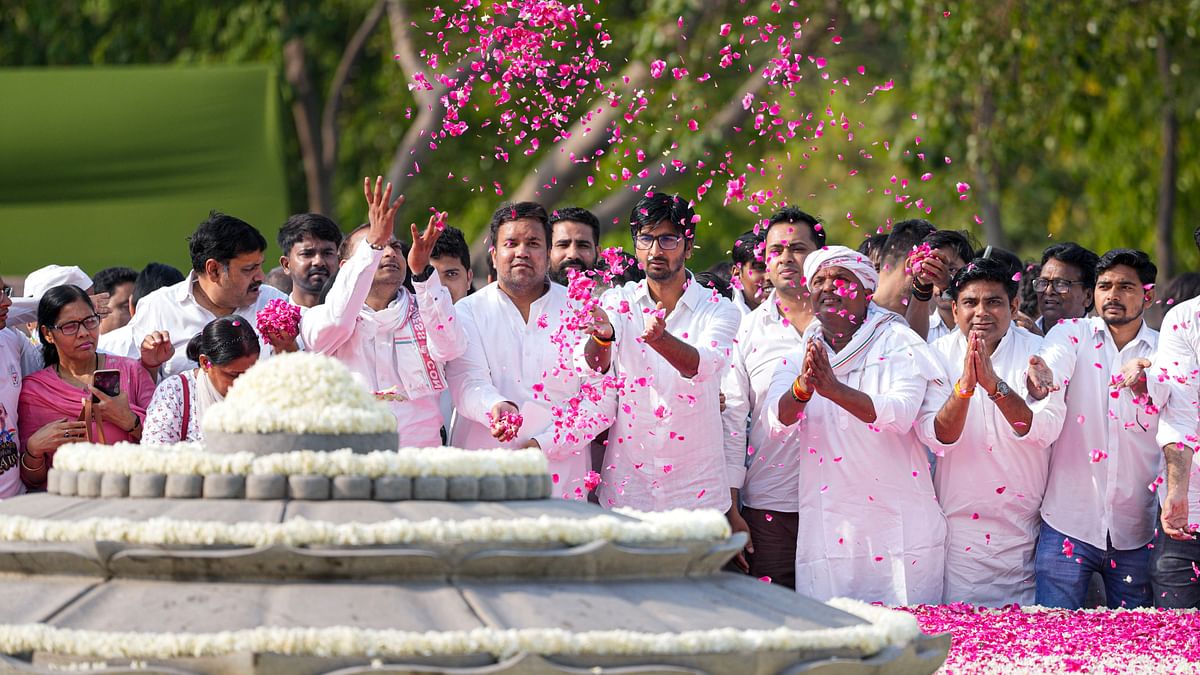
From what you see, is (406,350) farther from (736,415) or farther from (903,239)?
(903,239)

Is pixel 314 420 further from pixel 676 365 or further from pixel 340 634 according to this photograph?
pixel 676 365

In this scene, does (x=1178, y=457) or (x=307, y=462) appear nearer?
(x=307, y=462)

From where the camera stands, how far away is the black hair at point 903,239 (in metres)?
7.84

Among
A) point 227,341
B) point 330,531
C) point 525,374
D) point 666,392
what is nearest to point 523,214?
point 525,374

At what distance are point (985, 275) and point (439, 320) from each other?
7.62 ft

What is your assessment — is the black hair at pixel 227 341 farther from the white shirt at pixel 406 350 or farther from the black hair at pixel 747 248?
the black hair at pixel 747 248

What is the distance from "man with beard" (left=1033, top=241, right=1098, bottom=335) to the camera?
310 inches

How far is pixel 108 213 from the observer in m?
11.5

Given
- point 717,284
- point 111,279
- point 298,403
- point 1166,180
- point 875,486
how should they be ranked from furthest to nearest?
point 1166,180
point 111,279
point 717,284
point 875,486
point 298,403

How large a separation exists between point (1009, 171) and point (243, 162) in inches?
378

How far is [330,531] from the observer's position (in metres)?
4.08

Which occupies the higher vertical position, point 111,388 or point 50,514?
point 111,388

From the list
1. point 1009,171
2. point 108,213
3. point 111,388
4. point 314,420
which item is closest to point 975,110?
point 1009,171

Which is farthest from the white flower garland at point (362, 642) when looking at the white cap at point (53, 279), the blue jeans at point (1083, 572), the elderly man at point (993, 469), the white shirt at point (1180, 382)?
the white cap at point (53, 279)
